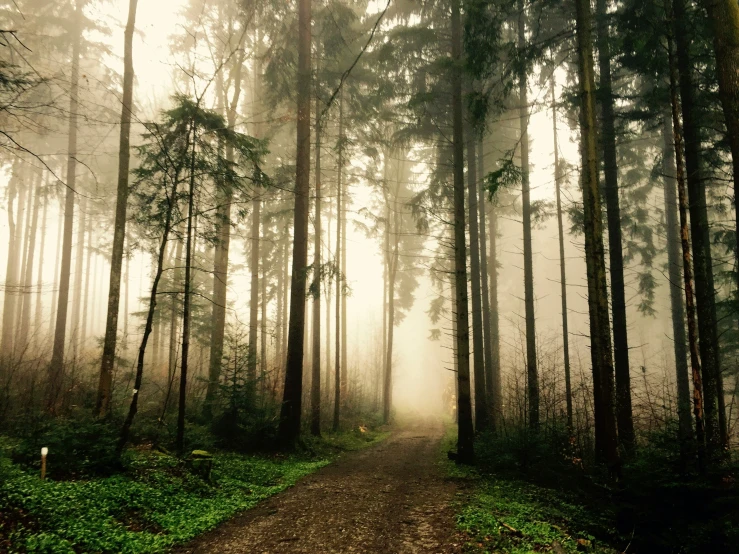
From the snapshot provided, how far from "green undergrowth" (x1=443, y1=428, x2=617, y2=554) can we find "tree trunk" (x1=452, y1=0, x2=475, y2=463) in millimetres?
1988

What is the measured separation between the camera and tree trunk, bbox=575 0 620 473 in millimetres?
7305

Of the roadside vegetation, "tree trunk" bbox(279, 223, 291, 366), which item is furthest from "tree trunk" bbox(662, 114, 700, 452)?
"tree trunk" bbox(279, 223, 291, 366)

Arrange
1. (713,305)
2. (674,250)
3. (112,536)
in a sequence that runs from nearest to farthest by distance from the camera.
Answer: (112,536)
(713,305)
(674,250)

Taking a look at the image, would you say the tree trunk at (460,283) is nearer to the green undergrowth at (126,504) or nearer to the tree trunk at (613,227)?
the tree trunk at (613,227)

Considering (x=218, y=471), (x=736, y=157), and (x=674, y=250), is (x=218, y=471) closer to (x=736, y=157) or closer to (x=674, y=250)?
(x=736, y=157)

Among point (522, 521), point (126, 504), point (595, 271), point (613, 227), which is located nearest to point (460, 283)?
point (595, 271)

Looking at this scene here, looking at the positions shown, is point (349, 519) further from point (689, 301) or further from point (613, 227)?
point (613, 227)

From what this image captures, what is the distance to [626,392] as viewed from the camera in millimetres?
9180

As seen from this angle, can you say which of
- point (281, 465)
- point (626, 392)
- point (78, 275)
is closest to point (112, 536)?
point (281, 465)

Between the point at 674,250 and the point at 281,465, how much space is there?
1936cm

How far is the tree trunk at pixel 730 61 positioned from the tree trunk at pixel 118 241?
429 inches

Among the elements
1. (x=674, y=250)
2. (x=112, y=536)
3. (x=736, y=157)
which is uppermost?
(x=674, y=250)

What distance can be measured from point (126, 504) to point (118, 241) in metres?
6.40

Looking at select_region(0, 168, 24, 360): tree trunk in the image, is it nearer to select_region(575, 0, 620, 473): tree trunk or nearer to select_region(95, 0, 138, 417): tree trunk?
select_region(95, 0, 138, 417): tree trunk
